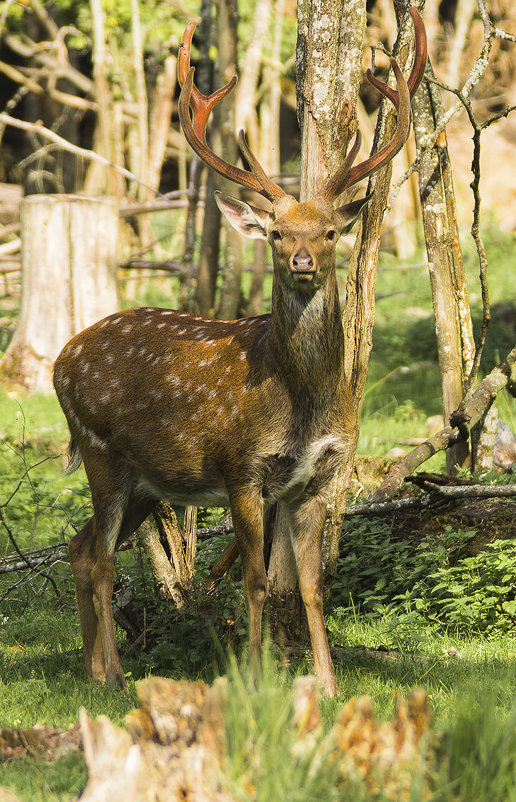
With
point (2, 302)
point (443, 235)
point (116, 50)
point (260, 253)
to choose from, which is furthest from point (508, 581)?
point (116, 50)

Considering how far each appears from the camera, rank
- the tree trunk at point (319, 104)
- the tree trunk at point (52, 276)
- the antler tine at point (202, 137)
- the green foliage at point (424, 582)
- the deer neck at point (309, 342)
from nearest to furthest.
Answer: the deer neck at point (309, 342) → the antler tine at point (202, 137) → the tree trunk at point (319, 104) → the green foliage at point (424, 582) → the tree trunk at point (52, 276)

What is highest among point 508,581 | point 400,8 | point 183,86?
point 400,8

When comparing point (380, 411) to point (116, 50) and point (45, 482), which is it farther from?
point (116, 50)

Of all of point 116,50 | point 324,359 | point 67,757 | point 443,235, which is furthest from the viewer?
point 116,50

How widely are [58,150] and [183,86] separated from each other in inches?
554

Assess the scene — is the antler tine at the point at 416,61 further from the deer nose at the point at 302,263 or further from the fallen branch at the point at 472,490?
the fallen branch at the point at 472,490

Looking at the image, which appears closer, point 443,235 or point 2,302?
point 443,235

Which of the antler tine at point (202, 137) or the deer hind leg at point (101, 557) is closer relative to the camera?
the antler tine at point (202, 137)

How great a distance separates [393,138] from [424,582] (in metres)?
2.68

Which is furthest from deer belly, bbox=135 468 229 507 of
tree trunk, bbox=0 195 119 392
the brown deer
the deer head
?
tree trunk, bbox=0 195 119 392

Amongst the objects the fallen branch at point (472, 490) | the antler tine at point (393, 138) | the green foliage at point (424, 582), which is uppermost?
the antler tine at point (393, 138)

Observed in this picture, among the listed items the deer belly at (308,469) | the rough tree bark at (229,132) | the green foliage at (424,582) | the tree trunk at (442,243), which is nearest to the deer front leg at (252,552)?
the deer belly at (308,469)

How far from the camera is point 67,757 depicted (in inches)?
133

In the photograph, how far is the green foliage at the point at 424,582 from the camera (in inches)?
229
